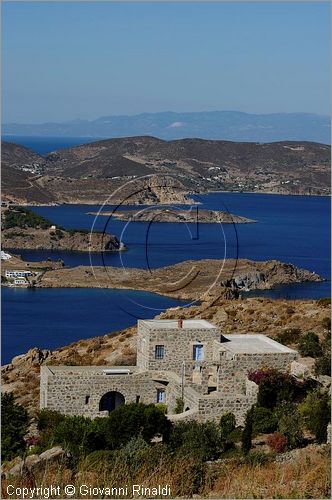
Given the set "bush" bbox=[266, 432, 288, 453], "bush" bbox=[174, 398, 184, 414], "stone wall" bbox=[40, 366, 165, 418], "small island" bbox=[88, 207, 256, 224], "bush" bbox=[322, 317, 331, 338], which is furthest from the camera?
"small island" bbox=[88, 207, 256, 224]

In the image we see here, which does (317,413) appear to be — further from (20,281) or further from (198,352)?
(20,281)

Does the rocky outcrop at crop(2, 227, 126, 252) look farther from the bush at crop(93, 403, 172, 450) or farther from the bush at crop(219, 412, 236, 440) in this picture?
the bush at crop(93, 403, 172, 450)

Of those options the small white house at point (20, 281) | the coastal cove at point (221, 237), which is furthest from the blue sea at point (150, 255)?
the small white house at point (20, 281)

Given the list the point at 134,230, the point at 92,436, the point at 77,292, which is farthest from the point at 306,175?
the point at 92,436

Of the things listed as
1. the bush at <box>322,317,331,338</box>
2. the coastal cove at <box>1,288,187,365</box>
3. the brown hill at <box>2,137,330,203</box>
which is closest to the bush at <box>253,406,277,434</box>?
the bush at <box>322,317,331,338</box>

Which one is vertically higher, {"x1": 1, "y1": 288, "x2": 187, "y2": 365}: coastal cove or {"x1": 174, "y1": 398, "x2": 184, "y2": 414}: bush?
{"x1": 174, "y1": 398, "x2": 184, "y2": 414}: bush

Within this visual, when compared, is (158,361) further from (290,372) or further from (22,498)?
(22,498)

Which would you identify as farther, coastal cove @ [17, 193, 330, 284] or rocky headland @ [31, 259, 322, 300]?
coastal cove @ [17, 193, 330, 284]
